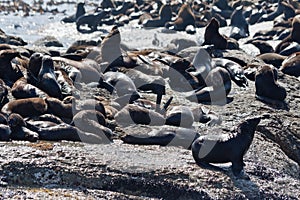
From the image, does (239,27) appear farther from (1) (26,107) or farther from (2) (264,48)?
(1) (26,107)

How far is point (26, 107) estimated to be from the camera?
752 centimetres

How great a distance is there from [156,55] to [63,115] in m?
4.10

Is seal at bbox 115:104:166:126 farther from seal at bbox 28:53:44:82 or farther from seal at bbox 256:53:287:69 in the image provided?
seal at bbox 256:53:287:69

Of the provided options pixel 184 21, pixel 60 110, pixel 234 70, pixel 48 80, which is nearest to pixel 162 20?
pixel 184 21

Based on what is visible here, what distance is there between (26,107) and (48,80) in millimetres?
1058

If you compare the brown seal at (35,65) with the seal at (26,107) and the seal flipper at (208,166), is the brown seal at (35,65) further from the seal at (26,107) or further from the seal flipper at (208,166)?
the seal flipper at (208,166)

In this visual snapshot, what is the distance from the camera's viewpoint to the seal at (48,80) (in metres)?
8.38

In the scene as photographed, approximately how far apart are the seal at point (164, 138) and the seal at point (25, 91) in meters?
1.66

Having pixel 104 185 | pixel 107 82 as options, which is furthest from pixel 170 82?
pixel 104 185

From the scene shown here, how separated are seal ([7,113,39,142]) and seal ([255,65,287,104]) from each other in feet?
13.5

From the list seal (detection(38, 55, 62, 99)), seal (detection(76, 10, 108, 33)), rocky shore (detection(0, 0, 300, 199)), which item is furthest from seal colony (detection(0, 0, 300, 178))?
seal (detection(76, 10, 108, 33))

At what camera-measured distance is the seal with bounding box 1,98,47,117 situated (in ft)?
24.5

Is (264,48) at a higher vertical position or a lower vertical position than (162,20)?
higher

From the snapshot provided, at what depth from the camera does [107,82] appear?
9336mm
